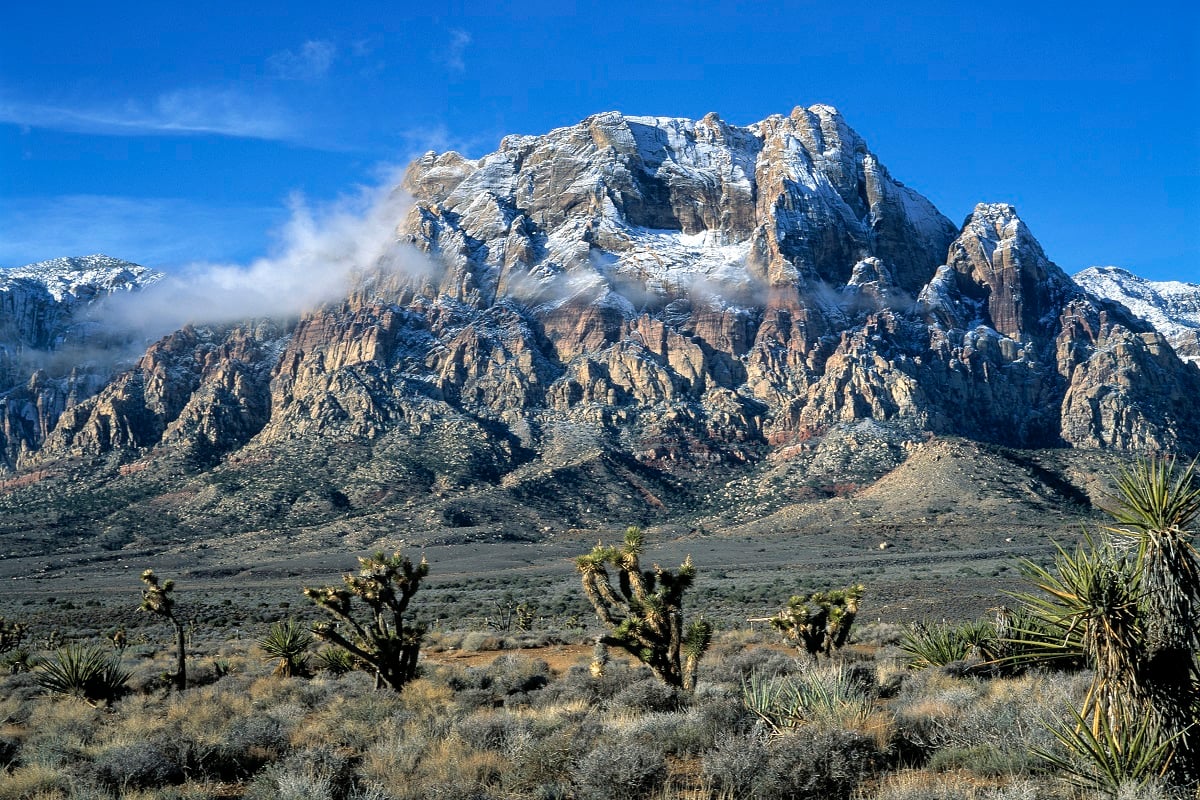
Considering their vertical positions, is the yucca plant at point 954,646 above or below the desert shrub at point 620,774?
below

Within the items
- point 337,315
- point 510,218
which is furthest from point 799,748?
point 510,218

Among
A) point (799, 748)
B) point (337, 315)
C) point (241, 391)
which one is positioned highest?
point (337, 315)

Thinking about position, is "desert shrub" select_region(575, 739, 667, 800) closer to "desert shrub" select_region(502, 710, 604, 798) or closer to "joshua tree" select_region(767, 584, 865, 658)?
"desert shrub" select_region(502, 710, 604, 798)

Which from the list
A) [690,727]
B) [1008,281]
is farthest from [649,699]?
[1008,281]

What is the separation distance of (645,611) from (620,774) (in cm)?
546

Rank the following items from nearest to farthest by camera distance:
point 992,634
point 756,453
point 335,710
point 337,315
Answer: point 335,710 < point 992,634 < point 756,453 < point 337,315

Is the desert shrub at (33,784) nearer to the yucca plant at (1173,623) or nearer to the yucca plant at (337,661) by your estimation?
the yucca plant at (337,661)

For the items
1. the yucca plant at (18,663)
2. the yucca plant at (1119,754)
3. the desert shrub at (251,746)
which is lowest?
the yucca plant at (18,663)

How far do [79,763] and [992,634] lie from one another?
16.2 m

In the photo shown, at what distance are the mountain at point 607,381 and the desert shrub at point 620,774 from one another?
87.6 metres

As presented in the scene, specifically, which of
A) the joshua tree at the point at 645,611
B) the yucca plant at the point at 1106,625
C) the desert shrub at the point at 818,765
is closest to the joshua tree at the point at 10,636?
the joshua tree at the point at 645,611

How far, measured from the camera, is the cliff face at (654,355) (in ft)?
442

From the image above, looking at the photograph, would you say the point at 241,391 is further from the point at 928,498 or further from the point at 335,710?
the point at 335,710

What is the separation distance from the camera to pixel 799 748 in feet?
28.0
